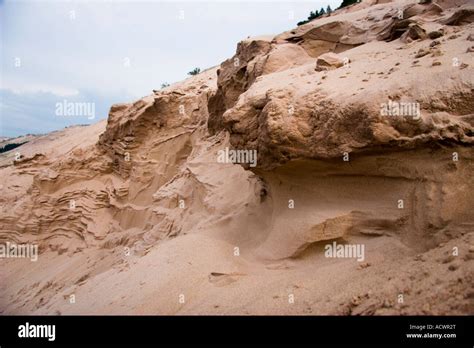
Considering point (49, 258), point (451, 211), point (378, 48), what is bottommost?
point (49, 258)

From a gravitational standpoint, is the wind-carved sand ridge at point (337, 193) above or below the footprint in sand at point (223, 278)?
above

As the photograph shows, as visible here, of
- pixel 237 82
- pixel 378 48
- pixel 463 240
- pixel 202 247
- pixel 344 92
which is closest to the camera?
pixel 463 240

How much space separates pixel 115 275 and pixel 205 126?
4.70 meters

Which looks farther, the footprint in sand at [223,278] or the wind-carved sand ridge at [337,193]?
the footprint in sand at [223,278]

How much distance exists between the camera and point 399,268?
2.39m

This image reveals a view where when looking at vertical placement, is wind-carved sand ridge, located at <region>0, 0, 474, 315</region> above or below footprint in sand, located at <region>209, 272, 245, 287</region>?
above

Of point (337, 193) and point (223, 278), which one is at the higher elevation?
point (337, 193)

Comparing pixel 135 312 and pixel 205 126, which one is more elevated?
pixel 205 126

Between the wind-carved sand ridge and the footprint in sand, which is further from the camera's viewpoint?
the footprint in sand

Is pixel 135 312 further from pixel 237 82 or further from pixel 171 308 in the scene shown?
pixel 237 82

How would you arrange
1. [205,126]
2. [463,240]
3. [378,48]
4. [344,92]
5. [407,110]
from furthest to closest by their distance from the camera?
[205,126] → [378,48] → [344,92] → [407,110] → [463,240]

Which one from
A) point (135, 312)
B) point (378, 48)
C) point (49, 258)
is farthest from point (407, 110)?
point (49, 258)

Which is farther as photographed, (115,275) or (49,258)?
(49,258)

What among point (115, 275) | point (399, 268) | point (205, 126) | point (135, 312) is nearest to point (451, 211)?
point (399, 268)
